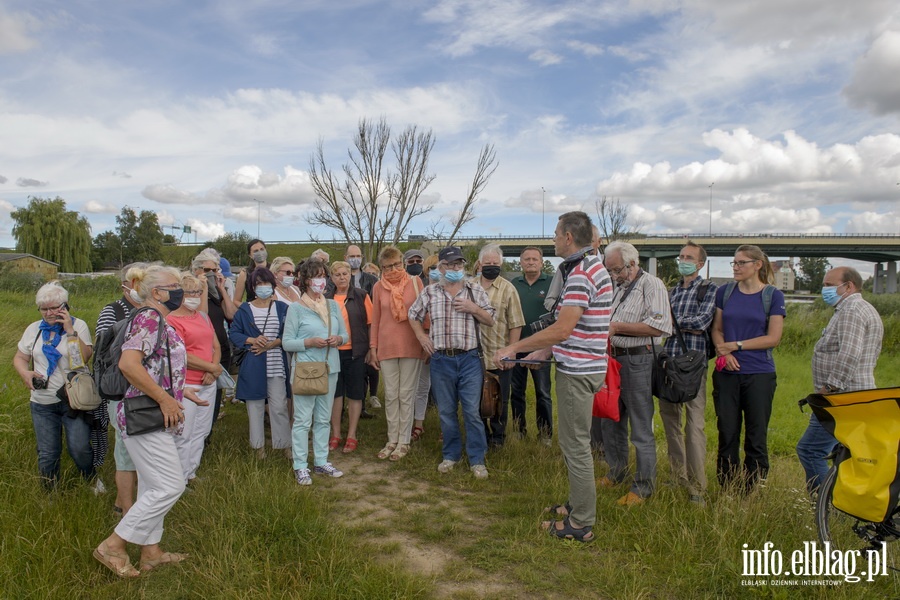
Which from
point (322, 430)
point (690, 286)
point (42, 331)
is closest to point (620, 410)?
point (690, 286)

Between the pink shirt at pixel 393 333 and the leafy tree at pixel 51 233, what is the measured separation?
53332 millimetres

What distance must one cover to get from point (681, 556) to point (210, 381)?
3.58 m

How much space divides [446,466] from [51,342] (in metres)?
3.27

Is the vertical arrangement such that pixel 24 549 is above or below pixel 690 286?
below

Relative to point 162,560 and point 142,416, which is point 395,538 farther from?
point 142,416

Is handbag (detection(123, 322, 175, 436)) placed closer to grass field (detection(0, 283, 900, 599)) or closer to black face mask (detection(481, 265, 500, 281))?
grass field (detection(0, 283, 900, 599))

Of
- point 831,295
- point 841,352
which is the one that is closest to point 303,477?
point 841,352

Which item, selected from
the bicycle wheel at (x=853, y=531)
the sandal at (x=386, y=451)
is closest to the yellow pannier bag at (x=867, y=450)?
the bicycle wheel at (x=853, y=531)

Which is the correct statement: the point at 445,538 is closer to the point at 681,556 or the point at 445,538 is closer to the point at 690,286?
the point at 681,556

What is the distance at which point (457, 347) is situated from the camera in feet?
15.8

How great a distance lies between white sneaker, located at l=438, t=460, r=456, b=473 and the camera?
4895 mm

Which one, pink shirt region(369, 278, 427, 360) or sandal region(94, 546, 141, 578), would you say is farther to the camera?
pink shirt region(369, 278, 427, 360)

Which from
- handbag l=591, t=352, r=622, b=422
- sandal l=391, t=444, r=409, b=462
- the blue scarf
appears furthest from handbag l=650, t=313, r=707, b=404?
the blue scarf

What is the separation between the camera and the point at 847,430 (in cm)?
301
